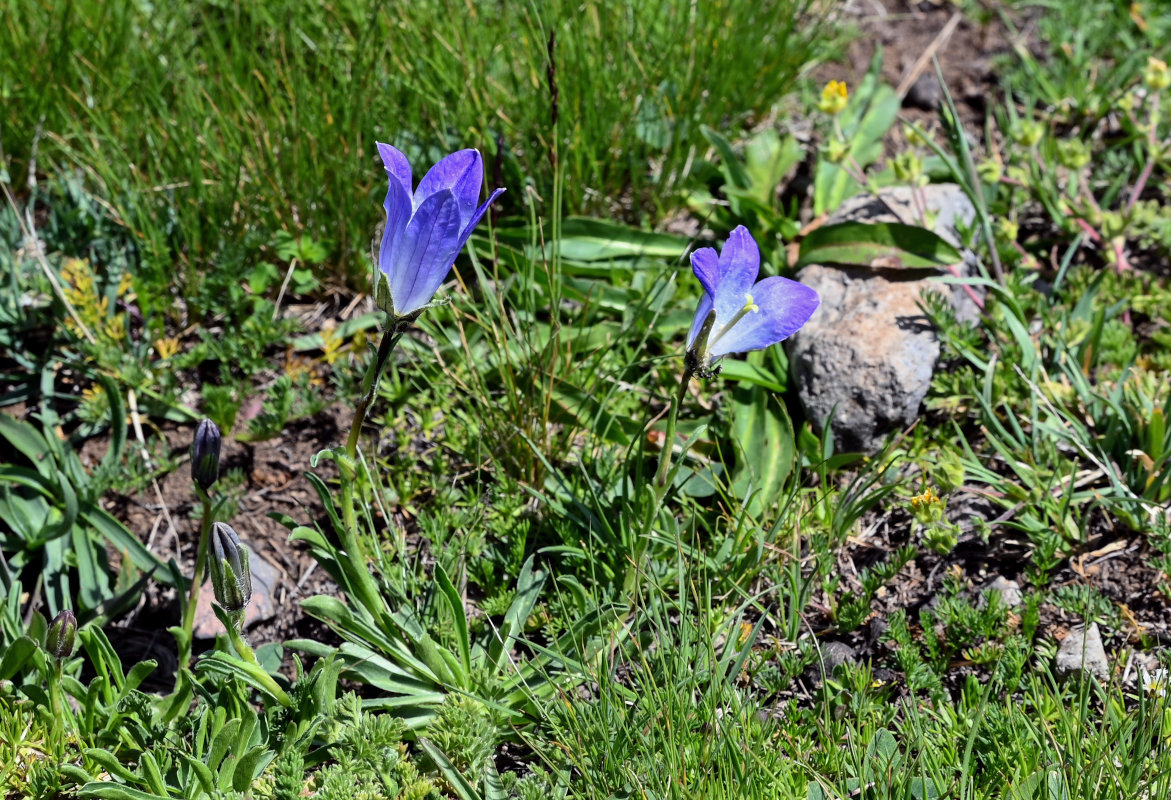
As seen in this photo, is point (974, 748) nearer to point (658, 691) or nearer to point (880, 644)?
point (880, 644)

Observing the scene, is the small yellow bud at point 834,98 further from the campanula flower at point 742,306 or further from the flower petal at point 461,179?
the flower petal at point 461,179

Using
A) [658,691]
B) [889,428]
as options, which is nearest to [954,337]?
[889,428]

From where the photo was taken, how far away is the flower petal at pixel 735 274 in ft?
6.14

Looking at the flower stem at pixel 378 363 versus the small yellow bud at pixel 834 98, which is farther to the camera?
the small yellow bud at pixel 834 98

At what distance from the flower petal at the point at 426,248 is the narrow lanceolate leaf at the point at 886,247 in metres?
1.72

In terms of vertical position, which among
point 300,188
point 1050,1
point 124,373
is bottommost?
point 124,373

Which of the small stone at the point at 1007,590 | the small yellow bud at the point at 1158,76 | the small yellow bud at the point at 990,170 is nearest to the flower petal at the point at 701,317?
the small stone at the point at 1007,590

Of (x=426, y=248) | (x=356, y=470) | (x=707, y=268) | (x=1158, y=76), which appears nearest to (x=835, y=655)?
(x=707, y=268)

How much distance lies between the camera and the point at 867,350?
2787 millimetres

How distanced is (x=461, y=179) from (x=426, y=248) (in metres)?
0.14

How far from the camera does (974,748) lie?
2064 millimetres

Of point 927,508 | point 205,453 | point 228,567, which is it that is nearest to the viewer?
point 228,567

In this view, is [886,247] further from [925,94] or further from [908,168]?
[925,94]

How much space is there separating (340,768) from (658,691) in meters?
0.64
